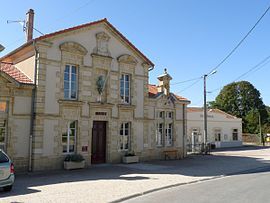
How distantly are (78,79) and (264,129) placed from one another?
4993cm

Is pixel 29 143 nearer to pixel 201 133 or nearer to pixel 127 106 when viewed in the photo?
pixel 127 106

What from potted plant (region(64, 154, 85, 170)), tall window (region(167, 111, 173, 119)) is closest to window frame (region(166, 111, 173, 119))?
tall window (region(167, 111, 173, 119))

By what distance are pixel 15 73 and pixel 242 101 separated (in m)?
56.9

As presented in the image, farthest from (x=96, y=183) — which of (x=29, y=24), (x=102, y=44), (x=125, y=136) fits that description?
(x=29, y=24)

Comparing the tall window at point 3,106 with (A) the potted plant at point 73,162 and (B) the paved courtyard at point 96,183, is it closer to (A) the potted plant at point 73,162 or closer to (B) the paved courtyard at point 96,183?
(B) the paved courtyard at point 96,183

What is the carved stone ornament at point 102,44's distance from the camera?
18406 mm

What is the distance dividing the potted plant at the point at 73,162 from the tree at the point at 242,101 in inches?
2090

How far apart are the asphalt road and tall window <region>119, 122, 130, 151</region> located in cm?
783

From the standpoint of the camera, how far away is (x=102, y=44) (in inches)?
736

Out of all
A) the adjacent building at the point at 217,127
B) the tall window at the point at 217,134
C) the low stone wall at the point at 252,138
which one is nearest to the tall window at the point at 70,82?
the adjacent building at the point at 217,127

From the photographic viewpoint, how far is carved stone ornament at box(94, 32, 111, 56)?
60.4 feet

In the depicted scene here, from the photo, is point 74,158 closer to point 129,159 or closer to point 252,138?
point 129,159

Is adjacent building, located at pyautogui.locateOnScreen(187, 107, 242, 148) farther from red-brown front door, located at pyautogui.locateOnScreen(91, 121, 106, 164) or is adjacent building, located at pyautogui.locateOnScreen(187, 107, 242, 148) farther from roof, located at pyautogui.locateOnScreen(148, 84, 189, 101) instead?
red-brown front door, located at pyautogui.locateOnScreen(91, 121, 106, 164)

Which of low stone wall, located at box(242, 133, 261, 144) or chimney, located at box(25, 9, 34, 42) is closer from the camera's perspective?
chimney, located at box(25, 9, 34, 42)
